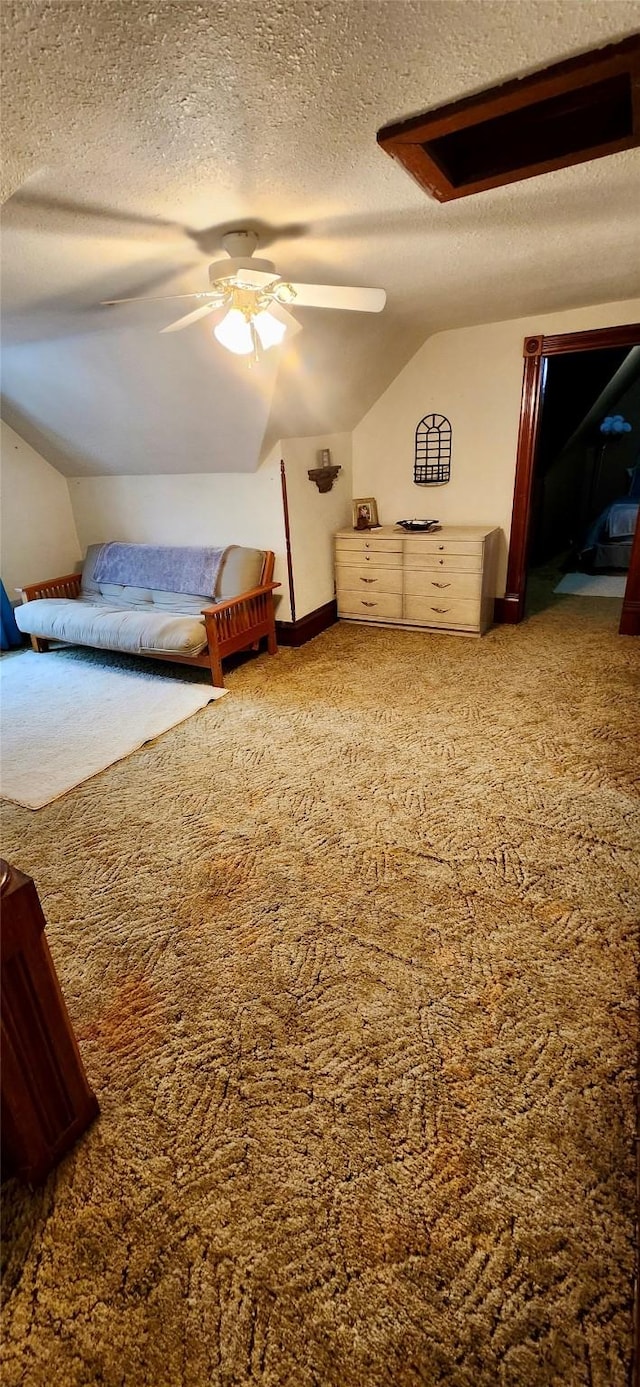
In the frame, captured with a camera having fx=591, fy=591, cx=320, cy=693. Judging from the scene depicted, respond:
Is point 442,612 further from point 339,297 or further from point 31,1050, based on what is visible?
point 31,1050

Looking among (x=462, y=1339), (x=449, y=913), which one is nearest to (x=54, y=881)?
(x=449, y=913)

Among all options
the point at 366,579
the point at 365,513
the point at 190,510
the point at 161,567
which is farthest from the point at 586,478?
the point at 161,567

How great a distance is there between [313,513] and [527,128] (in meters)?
2.73

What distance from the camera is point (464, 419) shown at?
13.8 feet

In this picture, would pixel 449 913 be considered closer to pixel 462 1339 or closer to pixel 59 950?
pixel 462 1339

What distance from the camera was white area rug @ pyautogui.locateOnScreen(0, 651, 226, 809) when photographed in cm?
273

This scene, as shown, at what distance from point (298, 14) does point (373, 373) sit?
3136 mm

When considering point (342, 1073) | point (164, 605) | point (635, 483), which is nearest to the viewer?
point (342, 1073)

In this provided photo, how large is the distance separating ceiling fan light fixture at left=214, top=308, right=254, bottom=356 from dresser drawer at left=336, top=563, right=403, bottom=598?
7.01 feet

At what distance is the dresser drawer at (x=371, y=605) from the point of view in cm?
437

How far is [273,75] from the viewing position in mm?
1163

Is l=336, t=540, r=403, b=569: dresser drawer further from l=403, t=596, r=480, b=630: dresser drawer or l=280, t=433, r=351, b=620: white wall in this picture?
l=403, t=596, r=480, b=630: dresser drawer

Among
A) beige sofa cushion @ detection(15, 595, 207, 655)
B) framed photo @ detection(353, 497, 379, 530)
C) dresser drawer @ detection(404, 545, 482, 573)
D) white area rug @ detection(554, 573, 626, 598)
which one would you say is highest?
framed photo @ detection(353, 497, 379, 530)

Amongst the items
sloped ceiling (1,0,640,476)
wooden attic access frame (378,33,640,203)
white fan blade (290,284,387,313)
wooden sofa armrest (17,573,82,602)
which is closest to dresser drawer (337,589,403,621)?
sloped ceiling (1,0,640,476)
